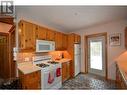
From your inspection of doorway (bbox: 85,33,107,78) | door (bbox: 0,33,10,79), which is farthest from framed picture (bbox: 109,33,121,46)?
door (bbox: 0,33,10,79)

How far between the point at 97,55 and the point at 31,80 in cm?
270

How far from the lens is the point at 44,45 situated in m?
2.83

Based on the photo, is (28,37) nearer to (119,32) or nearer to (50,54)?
(50,54)

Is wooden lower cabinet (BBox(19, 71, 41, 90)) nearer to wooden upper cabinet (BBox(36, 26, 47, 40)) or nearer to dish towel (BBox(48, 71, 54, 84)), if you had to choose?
dish towel (BBox(48, 71, 54, 84))

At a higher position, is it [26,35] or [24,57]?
[26,35]

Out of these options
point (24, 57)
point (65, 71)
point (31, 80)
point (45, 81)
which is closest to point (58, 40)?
point (65, 71)

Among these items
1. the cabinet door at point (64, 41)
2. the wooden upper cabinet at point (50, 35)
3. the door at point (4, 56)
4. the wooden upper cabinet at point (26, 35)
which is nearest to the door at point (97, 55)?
the cabinet door at point (64, 41)

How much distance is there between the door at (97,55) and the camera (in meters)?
3.81

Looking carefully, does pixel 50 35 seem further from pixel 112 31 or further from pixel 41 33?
pixel 112 31

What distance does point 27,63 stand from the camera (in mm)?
2607

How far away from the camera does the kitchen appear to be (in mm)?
2213

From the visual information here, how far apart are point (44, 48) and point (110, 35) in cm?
216

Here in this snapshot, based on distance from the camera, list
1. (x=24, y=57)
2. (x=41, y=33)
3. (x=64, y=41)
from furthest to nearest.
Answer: (x=64, y=41) → (x=41, y=33) → (x=24, y=57)

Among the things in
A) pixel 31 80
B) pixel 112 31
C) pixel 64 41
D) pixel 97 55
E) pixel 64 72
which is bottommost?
pixel 64 72
